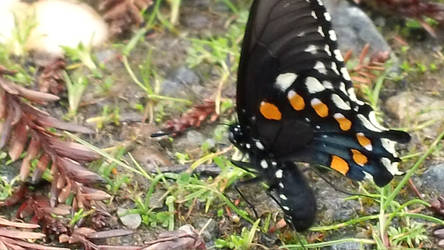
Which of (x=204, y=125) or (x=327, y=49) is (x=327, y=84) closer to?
(x=327, y=49)

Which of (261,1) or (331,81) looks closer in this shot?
(261,1)

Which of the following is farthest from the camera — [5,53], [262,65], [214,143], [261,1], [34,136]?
[5,53]

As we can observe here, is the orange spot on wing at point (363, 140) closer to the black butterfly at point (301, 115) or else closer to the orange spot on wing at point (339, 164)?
the black butterfly at point (301, 115)

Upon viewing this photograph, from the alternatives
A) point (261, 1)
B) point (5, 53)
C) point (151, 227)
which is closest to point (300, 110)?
point (261, 1)

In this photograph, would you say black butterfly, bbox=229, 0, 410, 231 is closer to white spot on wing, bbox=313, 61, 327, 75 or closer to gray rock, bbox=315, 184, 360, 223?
white spot on wing, bbox=313, 61, 327, 75

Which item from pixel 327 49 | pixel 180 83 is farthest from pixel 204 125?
pixel 327 49

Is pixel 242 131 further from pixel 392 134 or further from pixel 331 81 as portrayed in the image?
pixel 392 134

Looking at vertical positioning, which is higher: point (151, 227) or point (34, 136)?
point (34, 136)

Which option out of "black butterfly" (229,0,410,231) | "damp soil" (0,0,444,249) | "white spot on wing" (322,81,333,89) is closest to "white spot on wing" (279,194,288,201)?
"black butterfly" (229,0,410,231)

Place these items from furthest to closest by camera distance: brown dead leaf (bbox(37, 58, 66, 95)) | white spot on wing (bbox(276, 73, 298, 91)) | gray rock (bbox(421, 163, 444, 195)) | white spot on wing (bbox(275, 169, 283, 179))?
brown dead leaf (bbox(37, 58, 66, 95)) → gray rock (bbox(421, 163, 444, 195)) → white spot on wing (bbox(275, 169, 283, 179)) → white spot on wing (bbox(276, 73, 298, 91))
